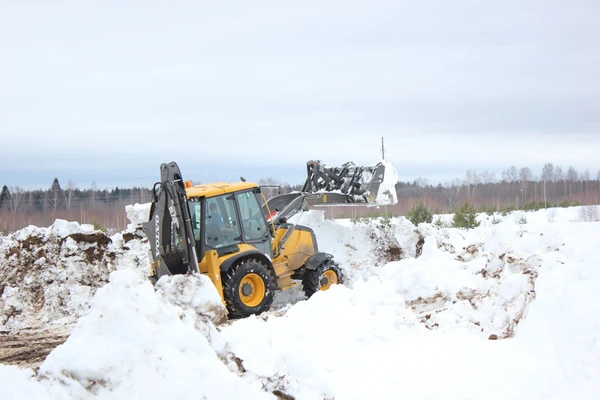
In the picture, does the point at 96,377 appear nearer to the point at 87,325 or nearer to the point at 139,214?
the point at 87,325

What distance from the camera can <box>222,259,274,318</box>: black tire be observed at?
28.3ft

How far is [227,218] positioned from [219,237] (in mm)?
361

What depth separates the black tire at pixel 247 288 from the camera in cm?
862

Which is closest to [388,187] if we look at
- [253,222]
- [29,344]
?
[253,222]

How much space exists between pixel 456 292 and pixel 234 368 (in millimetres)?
4518

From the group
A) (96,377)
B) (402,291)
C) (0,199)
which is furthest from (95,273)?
(0,199)

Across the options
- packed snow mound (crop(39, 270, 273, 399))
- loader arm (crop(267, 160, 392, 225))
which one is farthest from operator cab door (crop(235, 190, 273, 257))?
packed snow mound (crop(39, 270, 273, 399))

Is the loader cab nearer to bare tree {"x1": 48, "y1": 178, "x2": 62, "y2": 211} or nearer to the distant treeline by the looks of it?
the distant treeline

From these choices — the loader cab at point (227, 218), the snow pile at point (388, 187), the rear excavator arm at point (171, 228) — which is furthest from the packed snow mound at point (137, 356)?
the snow pile at point (388, 187)

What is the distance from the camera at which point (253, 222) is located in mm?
9562

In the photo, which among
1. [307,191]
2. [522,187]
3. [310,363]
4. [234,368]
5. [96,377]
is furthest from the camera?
[522,187]

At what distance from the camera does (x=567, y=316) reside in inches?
224

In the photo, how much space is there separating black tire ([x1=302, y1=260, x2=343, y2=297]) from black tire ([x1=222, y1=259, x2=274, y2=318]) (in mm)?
1419

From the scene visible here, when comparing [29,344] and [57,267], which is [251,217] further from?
[57,267]
